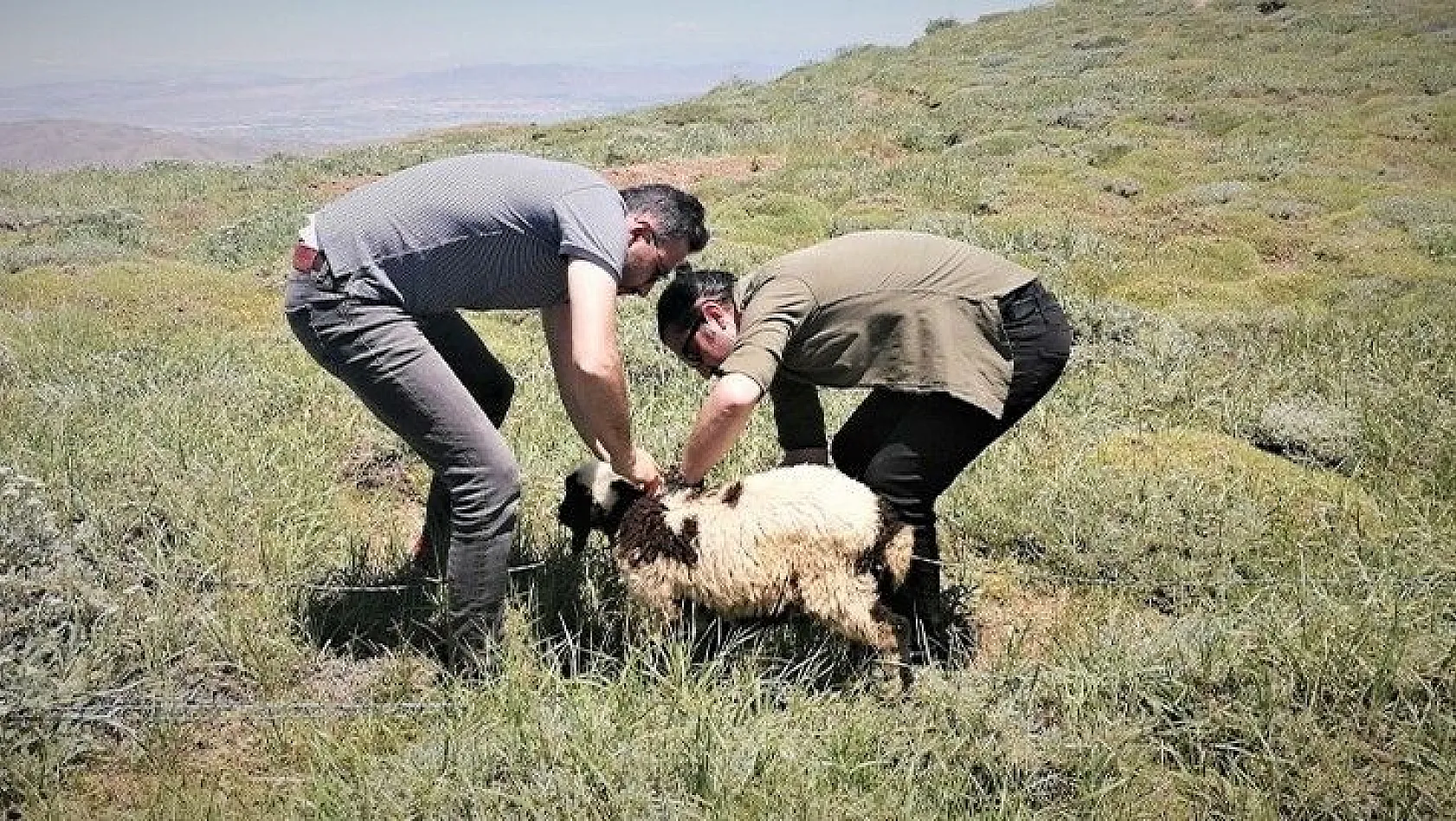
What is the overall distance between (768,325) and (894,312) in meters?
0.49

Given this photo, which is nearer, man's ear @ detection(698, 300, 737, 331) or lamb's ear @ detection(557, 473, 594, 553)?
man's ear @ detection(698, 300, 737, 331)

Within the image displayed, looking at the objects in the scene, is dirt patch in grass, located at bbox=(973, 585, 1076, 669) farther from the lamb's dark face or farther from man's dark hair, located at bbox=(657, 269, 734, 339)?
man's dark hair, located at bbox=(657, 269, 734, 339)

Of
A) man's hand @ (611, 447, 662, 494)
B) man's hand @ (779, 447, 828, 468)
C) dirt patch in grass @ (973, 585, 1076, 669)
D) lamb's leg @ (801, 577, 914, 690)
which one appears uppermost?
man's hand @ (611, 447, 662, 494)

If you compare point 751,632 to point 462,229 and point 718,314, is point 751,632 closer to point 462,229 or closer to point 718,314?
point 718,314

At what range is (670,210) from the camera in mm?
3264

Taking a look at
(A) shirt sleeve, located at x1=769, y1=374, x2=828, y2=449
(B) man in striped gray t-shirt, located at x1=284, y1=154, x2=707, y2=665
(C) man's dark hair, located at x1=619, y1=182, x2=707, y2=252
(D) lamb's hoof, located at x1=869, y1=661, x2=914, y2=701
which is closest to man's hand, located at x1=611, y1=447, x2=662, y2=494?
(B) man in striped gray t-shirt, located at x1=284, y1=154, x2=707, y2=665

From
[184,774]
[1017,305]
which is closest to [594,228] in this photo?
[1017,305]

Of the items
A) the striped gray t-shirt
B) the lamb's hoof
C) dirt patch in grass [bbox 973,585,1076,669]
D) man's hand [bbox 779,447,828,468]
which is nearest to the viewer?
the striped gray t-shirt

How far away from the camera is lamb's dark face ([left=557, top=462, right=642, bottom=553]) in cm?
382

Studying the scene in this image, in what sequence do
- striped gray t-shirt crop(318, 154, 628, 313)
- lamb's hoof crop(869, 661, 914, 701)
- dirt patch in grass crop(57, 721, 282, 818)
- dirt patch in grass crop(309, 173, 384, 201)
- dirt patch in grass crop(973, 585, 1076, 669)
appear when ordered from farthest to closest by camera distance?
dirt patch in grass crop(309, 173, 384, 201) → dirt patch in grass crop(973, 585, 1076, 669) → lamb's hoof crop(869, 661, 914, 701) → striped gray t-shirt crop(318, 154, 628, 313) → dirt patch in grass crop(57, 721, 282, 818)

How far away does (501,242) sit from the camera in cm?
325

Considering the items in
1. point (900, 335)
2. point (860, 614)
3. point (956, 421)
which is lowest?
point (860, 614)

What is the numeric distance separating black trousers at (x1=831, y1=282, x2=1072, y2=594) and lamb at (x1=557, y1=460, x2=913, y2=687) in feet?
0.44

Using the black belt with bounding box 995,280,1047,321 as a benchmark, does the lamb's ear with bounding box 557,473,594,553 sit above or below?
below
